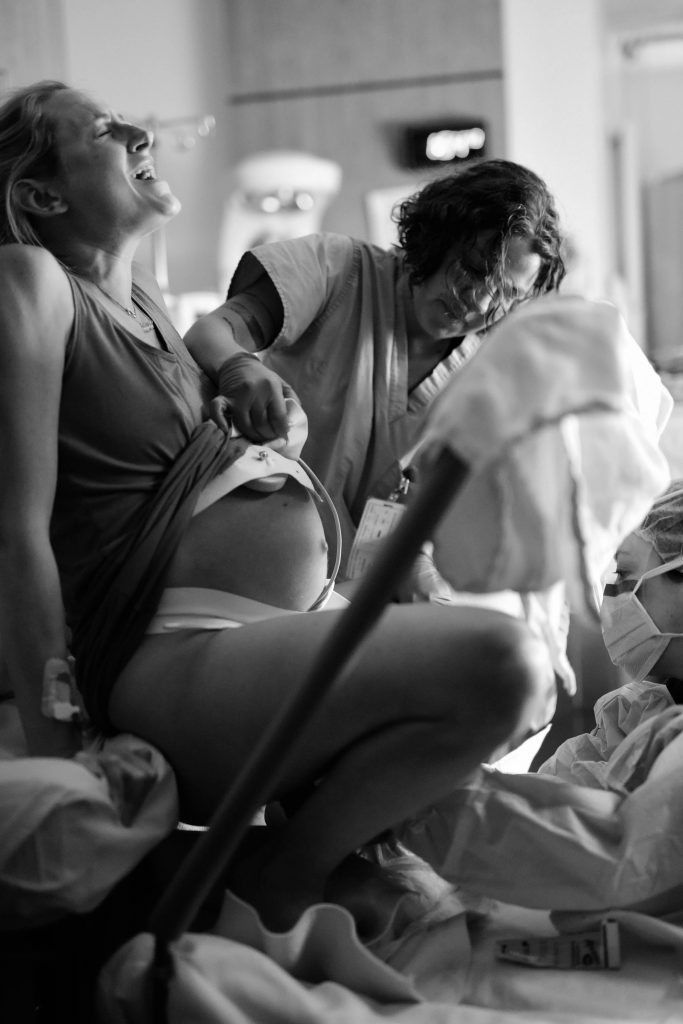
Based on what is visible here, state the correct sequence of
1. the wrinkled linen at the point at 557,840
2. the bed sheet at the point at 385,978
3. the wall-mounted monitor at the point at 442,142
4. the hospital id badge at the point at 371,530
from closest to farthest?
the bed sheet at the point at 385,978
the wrinkled linen at the point at 557,840
the hospital id badge at the point at 371,530
the wall-mounted monitor at the point at 442,142

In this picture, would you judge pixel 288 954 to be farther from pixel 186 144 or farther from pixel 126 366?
pixel 186 144

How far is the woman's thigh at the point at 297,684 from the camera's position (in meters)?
1.05

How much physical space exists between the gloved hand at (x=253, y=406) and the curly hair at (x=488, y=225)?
408 mm

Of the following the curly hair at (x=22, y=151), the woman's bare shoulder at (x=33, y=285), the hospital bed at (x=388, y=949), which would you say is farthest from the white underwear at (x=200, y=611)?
the curly hair at (x=22, y=151)

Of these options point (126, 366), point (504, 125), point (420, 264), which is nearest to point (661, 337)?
point (504, 125)

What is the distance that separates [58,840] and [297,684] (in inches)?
9.1

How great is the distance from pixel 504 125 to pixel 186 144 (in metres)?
1.25

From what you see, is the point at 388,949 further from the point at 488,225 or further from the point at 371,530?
the point at 488,225

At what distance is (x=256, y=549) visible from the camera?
1247mm

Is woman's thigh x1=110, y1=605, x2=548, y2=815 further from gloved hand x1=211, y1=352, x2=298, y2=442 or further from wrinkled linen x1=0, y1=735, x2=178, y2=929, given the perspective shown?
gloved hand x1=211, y1=352, x2=298, y2=442

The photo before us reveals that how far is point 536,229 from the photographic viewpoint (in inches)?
64.1

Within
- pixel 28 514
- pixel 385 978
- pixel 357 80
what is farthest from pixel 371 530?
pixel 357 80

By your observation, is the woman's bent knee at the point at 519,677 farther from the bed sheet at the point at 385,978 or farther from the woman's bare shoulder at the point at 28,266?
the woman's bare shoulder at the point at 28,266

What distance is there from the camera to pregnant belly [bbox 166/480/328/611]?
1224 millimetres
